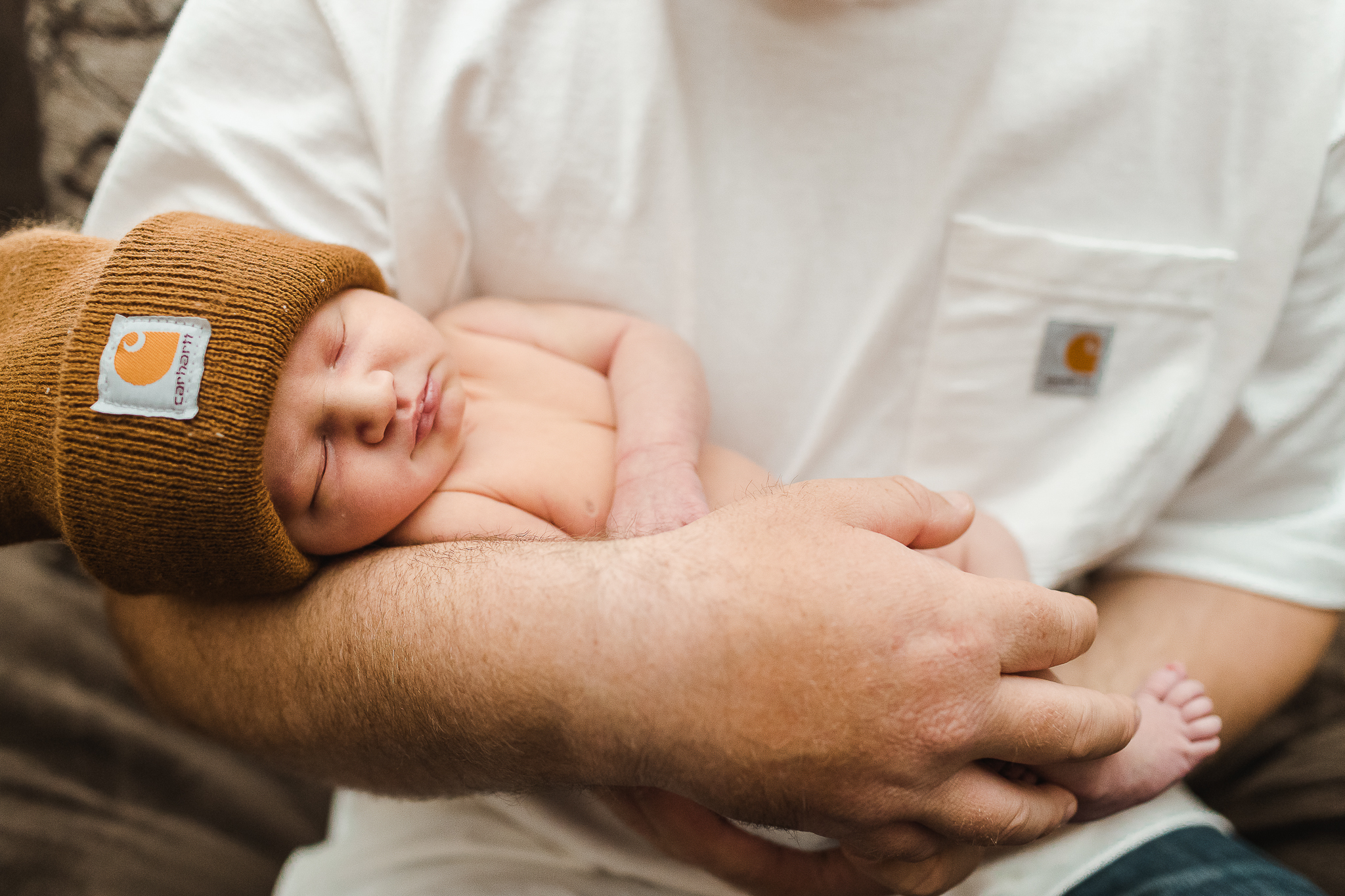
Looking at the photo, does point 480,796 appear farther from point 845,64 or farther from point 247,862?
point 845,64

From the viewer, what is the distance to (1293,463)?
1.31 m

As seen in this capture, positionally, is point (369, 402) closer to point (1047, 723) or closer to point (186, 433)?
point (186, 433)

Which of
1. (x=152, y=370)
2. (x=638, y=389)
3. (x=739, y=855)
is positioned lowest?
(x=739, y=855)

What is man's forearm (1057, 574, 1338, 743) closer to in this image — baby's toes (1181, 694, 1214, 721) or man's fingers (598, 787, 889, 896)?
baby's toes (1181, 694, 1214, 721)

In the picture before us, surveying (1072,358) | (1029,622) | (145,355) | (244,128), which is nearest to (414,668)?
(145,355)

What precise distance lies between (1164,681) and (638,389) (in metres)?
0.96

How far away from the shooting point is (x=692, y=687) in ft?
2.86

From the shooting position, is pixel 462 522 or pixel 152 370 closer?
pixel 152 370

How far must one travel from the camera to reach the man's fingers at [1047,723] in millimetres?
886

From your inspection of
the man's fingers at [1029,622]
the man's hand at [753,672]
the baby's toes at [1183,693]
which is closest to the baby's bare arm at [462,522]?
the man's hand at [753,672]

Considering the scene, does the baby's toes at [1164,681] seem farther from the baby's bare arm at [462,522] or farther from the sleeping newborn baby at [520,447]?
the baby's bare arm at [462,522]

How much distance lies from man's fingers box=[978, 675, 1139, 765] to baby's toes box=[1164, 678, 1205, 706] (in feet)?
1.12

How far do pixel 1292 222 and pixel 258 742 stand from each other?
1.73 meters

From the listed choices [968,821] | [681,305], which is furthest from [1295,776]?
[681,305]
